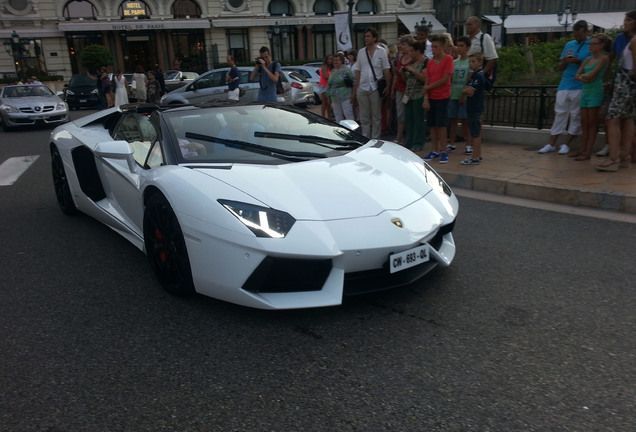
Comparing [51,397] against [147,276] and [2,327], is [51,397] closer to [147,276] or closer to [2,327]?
[2,327]

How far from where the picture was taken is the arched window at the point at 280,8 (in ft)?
129

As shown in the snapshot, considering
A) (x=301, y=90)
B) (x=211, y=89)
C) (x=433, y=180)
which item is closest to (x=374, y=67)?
(x=433, y=180)

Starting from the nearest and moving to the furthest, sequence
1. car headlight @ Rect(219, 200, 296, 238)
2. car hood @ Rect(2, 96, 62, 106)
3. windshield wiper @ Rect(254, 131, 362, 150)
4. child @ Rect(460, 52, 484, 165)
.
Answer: car headlight @ Rect(219, 200, 296, 238)
windshield wiper @ Rect(254, 131, 362, 150)
child @ Rect(460, 52, 484, 165)
car hood @ Rect(2, 96, 62, 106)

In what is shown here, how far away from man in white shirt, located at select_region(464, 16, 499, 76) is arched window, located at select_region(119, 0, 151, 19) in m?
34.9

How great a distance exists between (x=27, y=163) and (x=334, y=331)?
7.98 meters

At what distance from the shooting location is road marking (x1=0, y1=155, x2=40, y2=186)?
7.45 metres

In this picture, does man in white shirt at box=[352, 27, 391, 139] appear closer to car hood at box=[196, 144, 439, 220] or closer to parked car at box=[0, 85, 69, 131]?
car hood at box=[196, 144, 439, 220]

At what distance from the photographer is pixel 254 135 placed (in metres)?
3.84

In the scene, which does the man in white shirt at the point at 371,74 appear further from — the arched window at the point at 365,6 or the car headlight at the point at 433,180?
the arched window at the point at 365,6

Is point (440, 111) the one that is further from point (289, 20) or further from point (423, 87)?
point (289, 20)

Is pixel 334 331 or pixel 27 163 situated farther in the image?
pixel 27 163

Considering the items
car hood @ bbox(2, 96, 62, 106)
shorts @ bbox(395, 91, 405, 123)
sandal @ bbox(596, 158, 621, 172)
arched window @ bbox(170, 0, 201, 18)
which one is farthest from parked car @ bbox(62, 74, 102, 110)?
sandal @ bbox(596, 158, 621, 172)

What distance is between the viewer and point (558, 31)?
1339 inches

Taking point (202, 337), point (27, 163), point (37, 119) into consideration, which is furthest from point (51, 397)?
point (37, 119)
